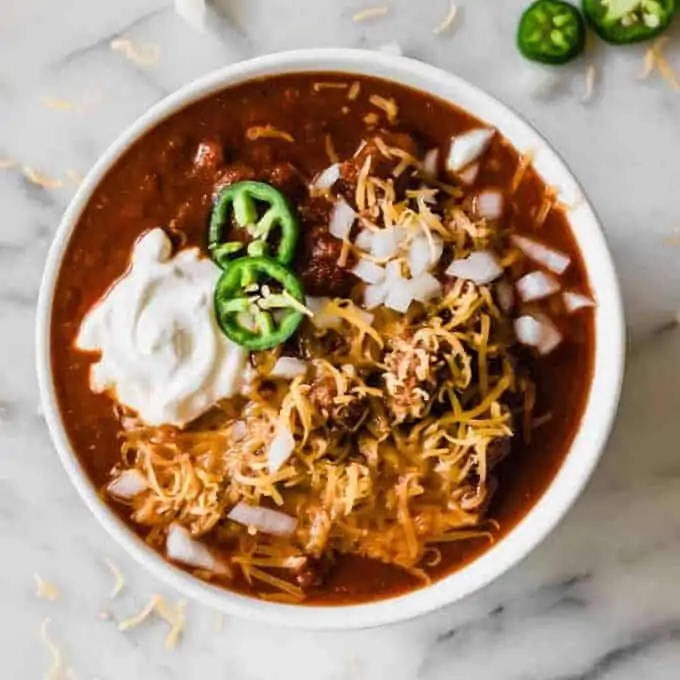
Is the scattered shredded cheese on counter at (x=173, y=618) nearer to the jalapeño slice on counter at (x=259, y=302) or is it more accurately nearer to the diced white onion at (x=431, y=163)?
the jalapeño slice on counter at (x=259, y=302)

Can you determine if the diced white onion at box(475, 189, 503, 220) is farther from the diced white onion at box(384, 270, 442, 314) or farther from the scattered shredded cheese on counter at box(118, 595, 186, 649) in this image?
the scattered shredded cheese on counter at box(118, 595, 186, 649)

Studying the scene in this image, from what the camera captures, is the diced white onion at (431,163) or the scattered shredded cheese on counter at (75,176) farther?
the scattered shredded cheese on counter at (75,176)

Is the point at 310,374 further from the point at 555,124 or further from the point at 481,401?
the point at 555,124

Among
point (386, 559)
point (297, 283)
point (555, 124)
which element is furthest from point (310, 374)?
point (555, 124)

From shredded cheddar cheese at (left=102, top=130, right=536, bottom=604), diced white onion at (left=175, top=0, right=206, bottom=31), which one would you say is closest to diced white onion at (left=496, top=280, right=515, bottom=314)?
shredded cheddar cheese at (left=102, top=130, right=536, bottom=604)

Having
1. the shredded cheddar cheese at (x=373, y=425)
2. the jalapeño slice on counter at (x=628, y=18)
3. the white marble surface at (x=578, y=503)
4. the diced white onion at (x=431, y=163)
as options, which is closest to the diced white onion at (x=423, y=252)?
the shredded cheddar cheese at (x=373, y=425)
